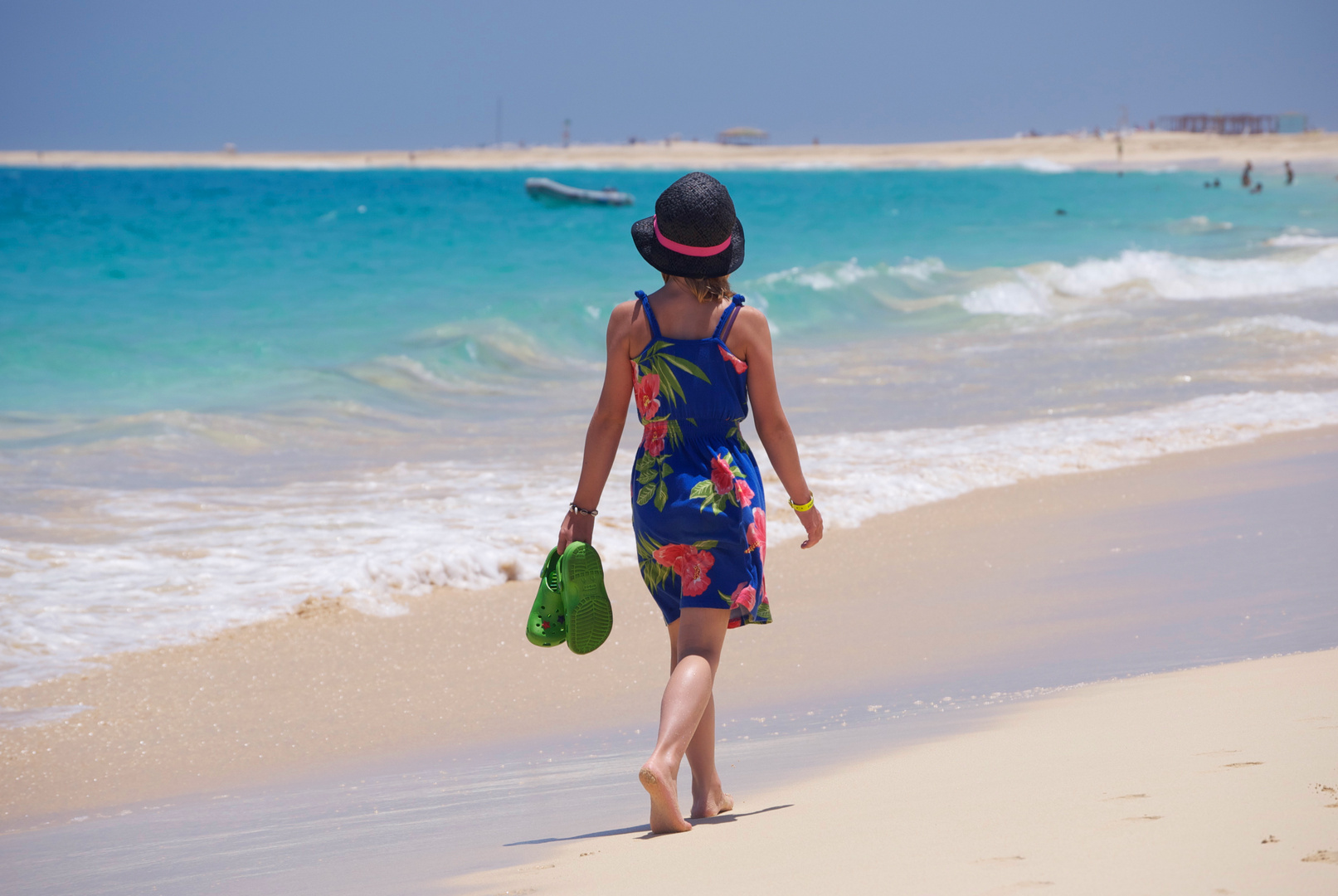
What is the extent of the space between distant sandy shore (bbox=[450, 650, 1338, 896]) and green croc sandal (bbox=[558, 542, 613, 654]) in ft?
1.68

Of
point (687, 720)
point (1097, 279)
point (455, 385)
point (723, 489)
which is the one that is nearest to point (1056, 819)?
point (687, 720)

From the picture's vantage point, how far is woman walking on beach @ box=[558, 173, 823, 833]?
118 inches

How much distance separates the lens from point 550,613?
10.6 ft

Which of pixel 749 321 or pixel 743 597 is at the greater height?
pixel 749 321

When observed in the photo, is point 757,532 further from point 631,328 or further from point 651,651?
point 651,651

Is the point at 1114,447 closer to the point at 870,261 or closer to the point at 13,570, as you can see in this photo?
the point at 13,570

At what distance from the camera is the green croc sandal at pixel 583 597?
10.4ft

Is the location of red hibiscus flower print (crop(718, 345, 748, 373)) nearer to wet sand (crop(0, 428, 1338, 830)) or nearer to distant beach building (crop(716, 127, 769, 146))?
wet sand (crop(0, 428, 1338, 830))

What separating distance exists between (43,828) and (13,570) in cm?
286

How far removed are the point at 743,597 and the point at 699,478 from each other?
1.05 feet

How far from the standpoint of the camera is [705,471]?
304cm

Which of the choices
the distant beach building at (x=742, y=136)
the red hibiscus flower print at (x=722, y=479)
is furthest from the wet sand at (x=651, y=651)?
the distant beach building at (x=742, y=136)

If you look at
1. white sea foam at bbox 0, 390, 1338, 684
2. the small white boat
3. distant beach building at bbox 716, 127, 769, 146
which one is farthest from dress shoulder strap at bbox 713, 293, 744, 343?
distant beach building at bbox 716, 127, 769, 146

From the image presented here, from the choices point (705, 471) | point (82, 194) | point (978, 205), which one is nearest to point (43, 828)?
point (705, 471)
